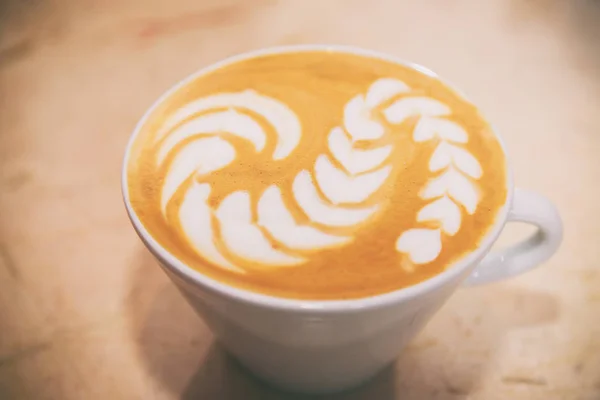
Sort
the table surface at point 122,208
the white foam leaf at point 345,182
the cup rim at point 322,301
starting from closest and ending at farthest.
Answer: the cup rim at point 322,301
the white foam leaf at point 345,182
the table surface at point 122,208

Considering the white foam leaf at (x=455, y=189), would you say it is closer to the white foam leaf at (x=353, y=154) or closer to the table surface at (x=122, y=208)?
the white foam leaf at (x=353, y=154)

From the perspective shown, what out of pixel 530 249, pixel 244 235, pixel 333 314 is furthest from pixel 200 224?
pixel 530 249

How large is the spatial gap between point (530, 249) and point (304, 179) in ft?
0.82

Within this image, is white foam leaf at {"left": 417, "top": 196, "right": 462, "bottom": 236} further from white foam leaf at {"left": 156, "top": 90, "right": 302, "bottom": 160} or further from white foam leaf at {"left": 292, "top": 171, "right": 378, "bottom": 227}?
white foam leaf at {"left": 156, "top": 90, "right": 302, "bottom": 160}

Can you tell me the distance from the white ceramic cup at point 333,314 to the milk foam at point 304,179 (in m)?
0.03

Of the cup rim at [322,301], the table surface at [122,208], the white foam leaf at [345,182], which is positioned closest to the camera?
the cup rim at [322,301]

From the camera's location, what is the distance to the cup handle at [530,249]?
0.52 metres

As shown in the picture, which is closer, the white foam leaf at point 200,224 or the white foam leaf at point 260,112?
the white foam leaf at point 200,224

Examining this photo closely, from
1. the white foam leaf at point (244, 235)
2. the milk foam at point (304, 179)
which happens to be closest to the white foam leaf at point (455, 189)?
the milk foam at point (304, 179)

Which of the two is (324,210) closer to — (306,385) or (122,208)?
(306,385)

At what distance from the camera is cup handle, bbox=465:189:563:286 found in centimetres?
52

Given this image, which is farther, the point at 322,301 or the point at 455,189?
the point at 455,189

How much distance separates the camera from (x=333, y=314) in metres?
0.40

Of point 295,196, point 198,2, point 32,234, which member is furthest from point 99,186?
point 198,2
